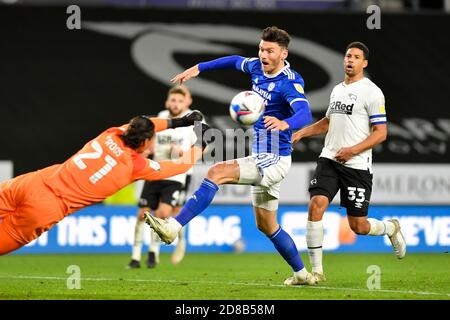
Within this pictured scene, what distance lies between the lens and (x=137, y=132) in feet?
25.1

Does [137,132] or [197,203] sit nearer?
[137,132]

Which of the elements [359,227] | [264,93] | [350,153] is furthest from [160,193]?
[264,93]

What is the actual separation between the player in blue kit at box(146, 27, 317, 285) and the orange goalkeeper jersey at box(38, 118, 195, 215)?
62cm

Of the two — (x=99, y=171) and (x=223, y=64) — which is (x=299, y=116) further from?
(x=99, y=171)

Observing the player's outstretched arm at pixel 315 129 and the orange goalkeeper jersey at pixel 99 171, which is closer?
the orange goalkeeper jersey at pixel 99 171

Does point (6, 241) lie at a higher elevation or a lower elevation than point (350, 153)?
lower

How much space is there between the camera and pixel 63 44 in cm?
1491

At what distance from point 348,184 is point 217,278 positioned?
6.16 ft

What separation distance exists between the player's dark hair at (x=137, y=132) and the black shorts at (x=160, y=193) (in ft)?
15.3

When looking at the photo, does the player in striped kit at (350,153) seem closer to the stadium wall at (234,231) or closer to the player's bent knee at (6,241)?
the player's bent knee at (6,241)

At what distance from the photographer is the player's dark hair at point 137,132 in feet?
25.2
